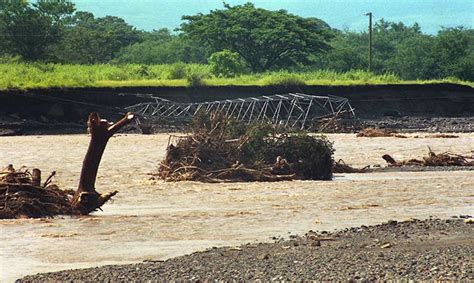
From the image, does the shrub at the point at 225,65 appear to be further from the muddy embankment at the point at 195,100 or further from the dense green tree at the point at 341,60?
the dense green tree at the point at 341,60

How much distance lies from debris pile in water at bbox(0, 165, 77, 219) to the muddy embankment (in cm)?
2532

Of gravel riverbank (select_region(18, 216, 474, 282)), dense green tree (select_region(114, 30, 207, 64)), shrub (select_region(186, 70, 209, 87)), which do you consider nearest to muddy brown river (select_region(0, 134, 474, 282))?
gravel riverbank (select_region(18, 216, 474, 282))

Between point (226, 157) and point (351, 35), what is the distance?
9034 cm

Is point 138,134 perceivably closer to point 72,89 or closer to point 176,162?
point 72,89

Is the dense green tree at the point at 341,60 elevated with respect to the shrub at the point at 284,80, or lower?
elevated

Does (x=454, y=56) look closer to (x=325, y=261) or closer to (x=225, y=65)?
(x=225, y=65)

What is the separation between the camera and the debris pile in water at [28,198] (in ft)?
54.1

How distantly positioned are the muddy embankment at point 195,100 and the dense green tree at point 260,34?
1412 centimetres

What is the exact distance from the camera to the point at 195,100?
1998 inches

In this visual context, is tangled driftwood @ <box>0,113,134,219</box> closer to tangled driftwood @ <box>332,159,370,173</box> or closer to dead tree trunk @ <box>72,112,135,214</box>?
dead tree trunk @ <box>72,112,135,214</box>

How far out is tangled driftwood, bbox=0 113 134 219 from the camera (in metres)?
16.5

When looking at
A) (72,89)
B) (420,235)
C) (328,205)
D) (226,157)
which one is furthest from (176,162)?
(72,89)

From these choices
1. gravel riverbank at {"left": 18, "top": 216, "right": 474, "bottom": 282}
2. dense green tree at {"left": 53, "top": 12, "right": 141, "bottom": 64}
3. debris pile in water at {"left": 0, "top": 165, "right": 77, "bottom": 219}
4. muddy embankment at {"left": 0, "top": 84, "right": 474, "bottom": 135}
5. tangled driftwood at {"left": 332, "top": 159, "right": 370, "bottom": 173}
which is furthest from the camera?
dense green tree at {"left": 53, "top": 12, "right": 141, "bottom": 64}

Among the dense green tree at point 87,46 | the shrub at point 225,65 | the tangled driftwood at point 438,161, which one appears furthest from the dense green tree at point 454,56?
the tangled driftwood at point 438,161
